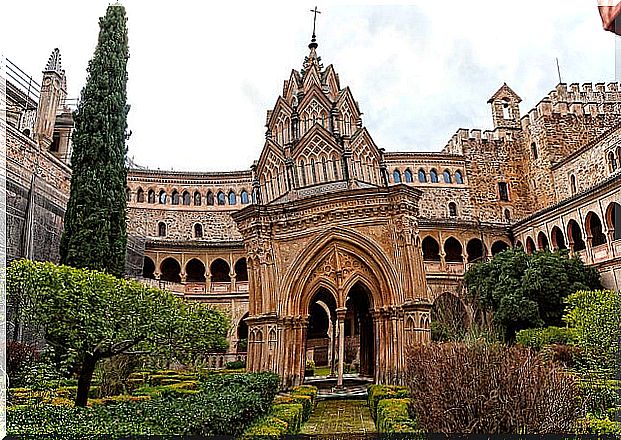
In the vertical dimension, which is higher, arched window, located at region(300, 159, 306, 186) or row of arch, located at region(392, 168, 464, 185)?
row of arch, located at region(392, 168, 464, 185)

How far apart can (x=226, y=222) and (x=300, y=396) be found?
26.9m

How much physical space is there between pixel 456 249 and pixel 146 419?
101 feet

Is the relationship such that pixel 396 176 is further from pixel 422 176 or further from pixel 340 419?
pixel 340 419

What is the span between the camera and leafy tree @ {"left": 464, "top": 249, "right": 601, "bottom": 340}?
23.0 m

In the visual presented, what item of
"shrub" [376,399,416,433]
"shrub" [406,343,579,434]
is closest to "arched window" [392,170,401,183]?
"shrub" [376,399,416,433]

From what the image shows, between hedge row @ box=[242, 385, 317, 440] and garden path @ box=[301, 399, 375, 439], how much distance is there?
268mm

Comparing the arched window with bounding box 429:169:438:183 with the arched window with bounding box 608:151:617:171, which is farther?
the arched window with bounding box 429:169:438:183

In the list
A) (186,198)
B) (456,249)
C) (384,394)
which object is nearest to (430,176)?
(456,249)

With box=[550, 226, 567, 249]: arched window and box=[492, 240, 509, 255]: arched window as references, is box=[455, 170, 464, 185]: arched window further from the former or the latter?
box=[550, 226, 567, 249]: arched window

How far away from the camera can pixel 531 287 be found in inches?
909

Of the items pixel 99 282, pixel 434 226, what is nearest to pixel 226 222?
pixel 434 226

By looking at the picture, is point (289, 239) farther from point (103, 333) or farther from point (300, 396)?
point (103, 333)

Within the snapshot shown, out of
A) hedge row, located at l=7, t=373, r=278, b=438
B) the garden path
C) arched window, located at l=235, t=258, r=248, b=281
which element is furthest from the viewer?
arched window, located at l=235, t=258, r=248, b=281

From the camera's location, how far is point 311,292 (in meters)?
15.3
